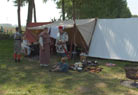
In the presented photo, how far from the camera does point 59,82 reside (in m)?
5.09

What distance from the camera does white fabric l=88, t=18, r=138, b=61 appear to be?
777 centimetres

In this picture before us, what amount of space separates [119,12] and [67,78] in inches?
1356

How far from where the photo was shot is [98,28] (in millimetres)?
8844

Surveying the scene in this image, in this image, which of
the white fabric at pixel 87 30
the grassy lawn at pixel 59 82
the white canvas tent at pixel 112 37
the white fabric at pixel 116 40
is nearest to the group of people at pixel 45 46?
the grassy lawn at pixel 59 82

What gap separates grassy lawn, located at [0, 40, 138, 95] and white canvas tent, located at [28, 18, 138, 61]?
138cm

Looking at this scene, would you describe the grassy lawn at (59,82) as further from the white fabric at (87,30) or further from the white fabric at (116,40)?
the white fabric at (87,30)

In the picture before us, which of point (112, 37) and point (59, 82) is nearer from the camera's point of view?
point (59, 82)

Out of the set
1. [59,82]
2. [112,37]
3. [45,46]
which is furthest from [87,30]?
[59,82]

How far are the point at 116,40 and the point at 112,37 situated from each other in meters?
0.25

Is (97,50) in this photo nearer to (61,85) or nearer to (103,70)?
(103,70)

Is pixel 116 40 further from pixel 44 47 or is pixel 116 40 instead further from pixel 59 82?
pixel 59 82

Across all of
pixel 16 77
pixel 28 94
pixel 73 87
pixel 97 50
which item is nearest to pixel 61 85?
pixel 73 87

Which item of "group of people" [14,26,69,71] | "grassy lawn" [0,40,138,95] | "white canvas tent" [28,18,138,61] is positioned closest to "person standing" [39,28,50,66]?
"group of people" [14,26,69,71]

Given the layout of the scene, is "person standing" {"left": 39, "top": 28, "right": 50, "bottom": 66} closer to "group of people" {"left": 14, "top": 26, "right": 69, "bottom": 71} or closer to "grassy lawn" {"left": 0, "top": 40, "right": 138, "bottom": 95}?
"group of people" {"left": 14, "top": 26, "right": 69, "bottom": 71}
